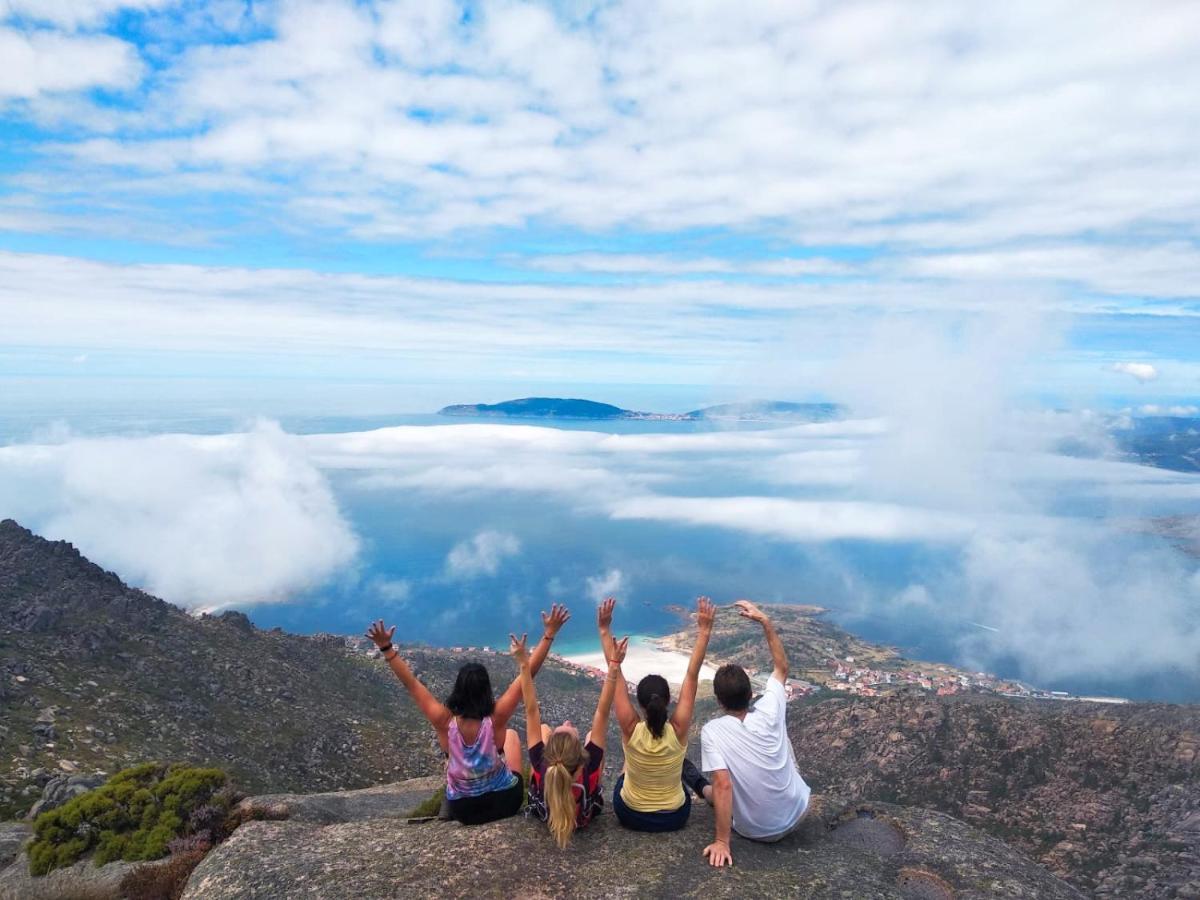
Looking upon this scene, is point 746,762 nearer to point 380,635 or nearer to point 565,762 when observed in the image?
point 565,762

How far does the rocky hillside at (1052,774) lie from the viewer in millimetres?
48875

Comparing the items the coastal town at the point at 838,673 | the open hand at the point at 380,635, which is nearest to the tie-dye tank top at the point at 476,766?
the open hand at the point at 380,635

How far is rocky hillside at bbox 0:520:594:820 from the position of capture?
39.6 metres

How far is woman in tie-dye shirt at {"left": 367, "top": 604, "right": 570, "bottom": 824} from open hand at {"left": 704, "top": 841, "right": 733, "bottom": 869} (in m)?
3.49

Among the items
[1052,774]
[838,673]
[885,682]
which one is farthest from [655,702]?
[885,682]

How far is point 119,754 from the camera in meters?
39.0

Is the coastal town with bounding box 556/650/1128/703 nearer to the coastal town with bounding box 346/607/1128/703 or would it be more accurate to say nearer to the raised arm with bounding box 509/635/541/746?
the coastal town with bounding box 346/607/1128/703

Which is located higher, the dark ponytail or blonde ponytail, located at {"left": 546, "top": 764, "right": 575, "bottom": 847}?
the dark ponytail

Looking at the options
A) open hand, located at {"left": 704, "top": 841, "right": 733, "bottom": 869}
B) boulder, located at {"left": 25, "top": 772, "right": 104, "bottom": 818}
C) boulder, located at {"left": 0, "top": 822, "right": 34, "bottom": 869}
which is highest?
open hand, located at {"left": 704, "top": 841, "right": 733, "bottom": 869}

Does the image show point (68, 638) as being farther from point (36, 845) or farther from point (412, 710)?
point (36, 845)

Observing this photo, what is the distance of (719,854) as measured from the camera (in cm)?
1166

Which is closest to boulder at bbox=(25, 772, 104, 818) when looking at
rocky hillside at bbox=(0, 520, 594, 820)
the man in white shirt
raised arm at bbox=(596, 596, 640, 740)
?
rocky hillside at bbox=(0, 520, 594, 820)

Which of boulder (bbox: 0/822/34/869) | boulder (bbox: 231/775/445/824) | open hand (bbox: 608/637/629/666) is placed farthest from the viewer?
boulder (bbox: 0/822/34/869)

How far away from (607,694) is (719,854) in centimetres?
309
